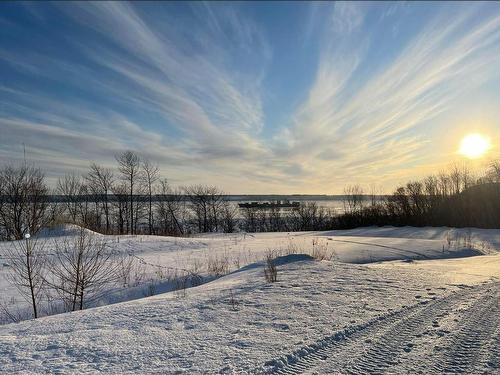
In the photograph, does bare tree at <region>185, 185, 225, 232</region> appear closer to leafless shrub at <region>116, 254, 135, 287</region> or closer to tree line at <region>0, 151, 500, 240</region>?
tree line at <region>0, 151, 500, 240</region>

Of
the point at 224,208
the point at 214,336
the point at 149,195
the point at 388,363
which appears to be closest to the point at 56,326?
the point at 214,336

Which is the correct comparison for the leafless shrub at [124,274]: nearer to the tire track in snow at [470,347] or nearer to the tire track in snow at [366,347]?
the tire track in snow at [366,347]

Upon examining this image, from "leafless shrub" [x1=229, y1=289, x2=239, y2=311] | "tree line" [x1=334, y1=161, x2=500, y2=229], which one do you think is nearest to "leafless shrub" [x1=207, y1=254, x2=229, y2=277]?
"leafless shrub" [x1=229, y1=289, x2=239, y2=311]

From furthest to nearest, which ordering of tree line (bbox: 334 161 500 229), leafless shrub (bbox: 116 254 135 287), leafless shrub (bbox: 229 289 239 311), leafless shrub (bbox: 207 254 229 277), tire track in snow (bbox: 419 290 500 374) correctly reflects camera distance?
tree line (bbox: 334 161 500 229), leafless shrub (bbox: 207 254 229 277), leafless shrub (bbox: 116 254 135 287), leafless shrub (bbox: 229 289 239 311), tire track in snow (bbox: 419 290 500 374)

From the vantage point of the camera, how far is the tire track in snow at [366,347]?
3145 mm

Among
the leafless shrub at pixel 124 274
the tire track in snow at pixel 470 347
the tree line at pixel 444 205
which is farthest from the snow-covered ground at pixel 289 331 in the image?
the tree line at pixel 444 205

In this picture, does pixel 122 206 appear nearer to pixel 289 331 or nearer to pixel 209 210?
pixel 209 210

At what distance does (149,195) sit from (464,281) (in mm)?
41453

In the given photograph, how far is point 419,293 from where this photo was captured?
5.51m

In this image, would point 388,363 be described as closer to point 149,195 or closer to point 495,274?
point 495,274

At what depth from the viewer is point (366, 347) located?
3543 millimetres

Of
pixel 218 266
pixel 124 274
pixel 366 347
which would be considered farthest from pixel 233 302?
pixel 218 266

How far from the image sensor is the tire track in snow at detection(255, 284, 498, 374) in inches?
124

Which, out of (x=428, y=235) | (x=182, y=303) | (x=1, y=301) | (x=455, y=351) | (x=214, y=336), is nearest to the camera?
(x=455, y=351)
